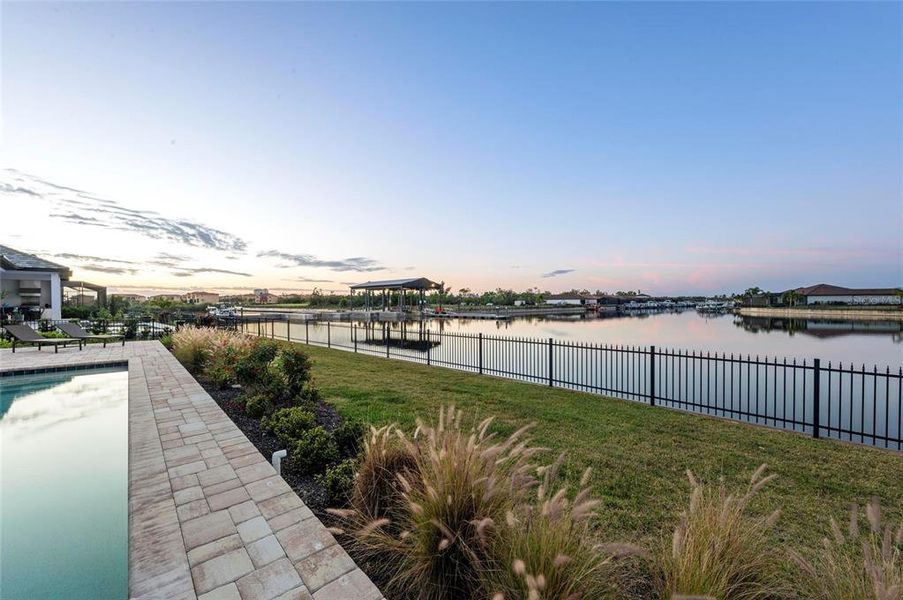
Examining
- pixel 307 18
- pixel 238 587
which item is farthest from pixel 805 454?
pixel 307 18

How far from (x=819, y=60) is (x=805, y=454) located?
36.3 ft

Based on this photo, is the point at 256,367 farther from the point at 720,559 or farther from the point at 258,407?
the point at 720,559

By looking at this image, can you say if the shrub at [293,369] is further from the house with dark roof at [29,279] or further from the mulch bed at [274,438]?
the house with dark roof at [29,279]

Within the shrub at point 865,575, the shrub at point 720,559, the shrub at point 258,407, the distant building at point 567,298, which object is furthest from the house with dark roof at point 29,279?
the distant building at point 567,298

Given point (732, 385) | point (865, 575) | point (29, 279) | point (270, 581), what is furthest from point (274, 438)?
point (29, 279)

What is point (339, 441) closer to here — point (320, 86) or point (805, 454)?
point (805, 454)

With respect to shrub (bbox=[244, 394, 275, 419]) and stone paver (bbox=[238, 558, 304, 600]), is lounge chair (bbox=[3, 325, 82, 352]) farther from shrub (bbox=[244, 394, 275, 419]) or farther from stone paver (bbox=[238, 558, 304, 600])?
stone paver (bbox=[238, 558, 304, 600])

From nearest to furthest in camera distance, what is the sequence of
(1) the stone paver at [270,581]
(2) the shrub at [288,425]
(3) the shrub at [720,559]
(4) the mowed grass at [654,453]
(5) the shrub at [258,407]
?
1. (3) the shrub at [720,559]
2. (1) the stone paver at [270,581]
3. (4) the mowed grass at [654,453]
4. (2) the shrub at [288,425]
5. (5) the shrub at [258,407]

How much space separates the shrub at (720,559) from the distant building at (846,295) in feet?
283

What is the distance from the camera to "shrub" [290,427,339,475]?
3.67m

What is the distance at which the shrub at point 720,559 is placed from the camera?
1654 millimetres

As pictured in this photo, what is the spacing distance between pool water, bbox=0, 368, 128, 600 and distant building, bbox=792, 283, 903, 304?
290ft

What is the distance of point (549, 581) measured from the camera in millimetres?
1608

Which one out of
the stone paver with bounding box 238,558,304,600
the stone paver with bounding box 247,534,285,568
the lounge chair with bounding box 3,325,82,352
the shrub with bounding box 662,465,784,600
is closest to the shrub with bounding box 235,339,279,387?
the stone paver with bounding box 247,534,285,568
